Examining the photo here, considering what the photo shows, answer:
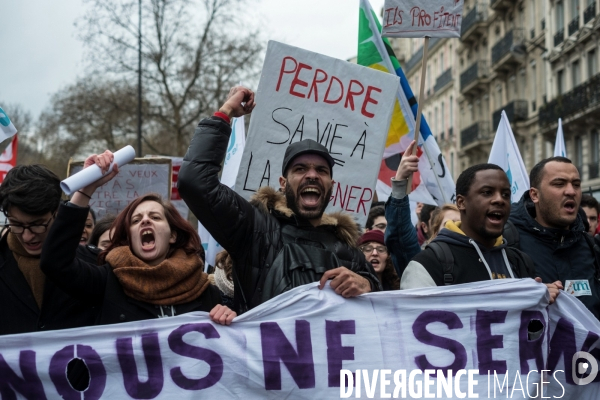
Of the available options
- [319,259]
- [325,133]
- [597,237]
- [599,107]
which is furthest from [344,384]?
[599,107]

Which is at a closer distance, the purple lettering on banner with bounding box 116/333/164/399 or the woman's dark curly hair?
the purple lettering on banner with bounding box 116/333/164/399

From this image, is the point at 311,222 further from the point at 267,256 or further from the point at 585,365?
the point at 585,365

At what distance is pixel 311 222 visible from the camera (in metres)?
3.55

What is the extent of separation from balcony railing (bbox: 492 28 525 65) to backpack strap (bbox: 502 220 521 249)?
34.9 metres

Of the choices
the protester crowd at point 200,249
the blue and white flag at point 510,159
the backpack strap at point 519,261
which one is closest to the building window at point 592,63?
the blue and white flag at point 510,159

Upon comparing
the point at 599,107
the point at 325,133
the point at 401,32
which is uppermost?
the point at 599,107

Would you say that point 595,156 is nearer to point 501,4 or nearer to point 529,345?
point 501,4

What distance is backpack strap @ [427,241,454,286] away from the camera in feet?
12.0

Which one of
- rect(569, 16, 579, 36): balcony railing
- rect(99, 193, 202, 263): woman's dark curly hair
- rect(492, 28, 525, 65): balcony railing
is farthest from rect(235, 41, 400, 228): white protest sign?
rect(492, 28, 525, 65): balcony railing

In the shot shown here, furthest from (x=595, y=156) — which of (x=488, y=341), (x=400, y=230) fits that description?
(x=488, y=341)

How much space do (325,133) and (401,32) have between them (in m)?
0.75

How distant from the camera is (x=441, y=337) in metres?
3.54

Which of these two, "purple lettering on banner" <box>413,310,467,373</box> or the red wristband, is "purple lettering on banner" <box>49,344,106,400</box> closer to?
the red wristband

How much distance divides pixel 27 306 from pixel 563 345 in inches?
86.6
